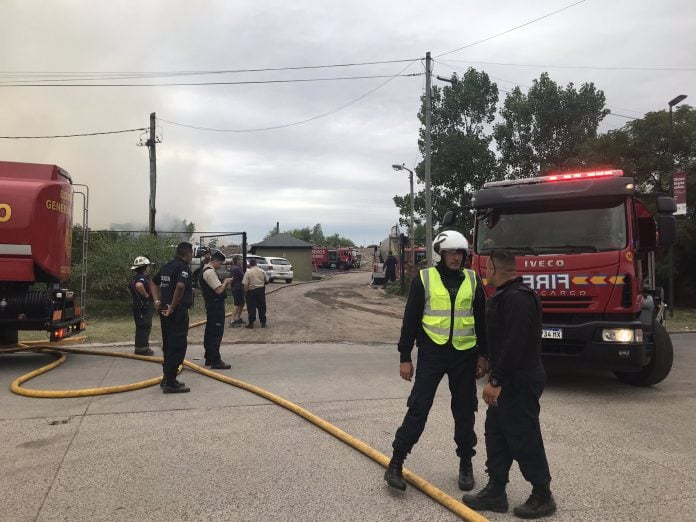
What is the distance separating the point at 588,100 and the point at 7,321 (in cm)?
3274

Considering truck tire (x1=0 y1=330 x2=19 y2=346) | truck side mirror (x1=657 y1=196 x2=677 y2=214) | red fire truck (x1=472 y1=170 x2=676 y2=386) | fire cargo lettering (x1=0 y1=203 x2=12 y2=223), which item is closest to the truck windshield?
red fire truck (x1=472 y1=170 x2=676 y2=386)

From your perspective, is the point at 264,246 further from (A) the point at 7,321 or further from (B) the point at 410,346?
(B) the point at 410,346

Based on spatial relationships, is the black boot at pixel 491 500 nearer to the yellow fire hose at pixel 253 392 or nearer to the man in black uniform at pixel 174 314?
the yellow fire hose at pixel 253 392

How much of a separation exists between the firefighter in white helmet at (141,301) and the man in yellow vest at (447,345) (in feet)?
21.5

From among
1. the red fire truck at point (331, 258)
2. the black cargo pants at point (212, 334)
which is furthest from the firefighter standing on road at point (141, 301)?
the red fire truck at point (331, 258)

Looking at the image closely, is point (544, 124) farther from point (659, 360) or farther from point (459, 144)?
point (659, 360)

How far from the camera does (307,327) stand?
44.2ft

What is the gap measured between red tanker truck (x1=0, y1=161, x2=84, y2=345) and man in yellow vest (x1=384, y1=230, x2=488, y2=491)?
6.79 meters

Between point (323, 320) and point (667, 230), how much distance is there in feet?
31.2

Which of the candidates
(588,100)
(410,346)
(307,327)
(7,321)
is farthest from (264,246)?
(410,346)

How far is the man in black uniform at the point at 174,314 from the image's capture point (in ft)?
21.7

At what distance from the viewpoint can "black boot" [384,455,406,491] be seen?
12.1ft

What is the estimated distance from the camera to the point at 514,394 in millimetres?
3436

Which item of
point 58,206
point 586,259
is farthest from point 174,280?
point 586,259
